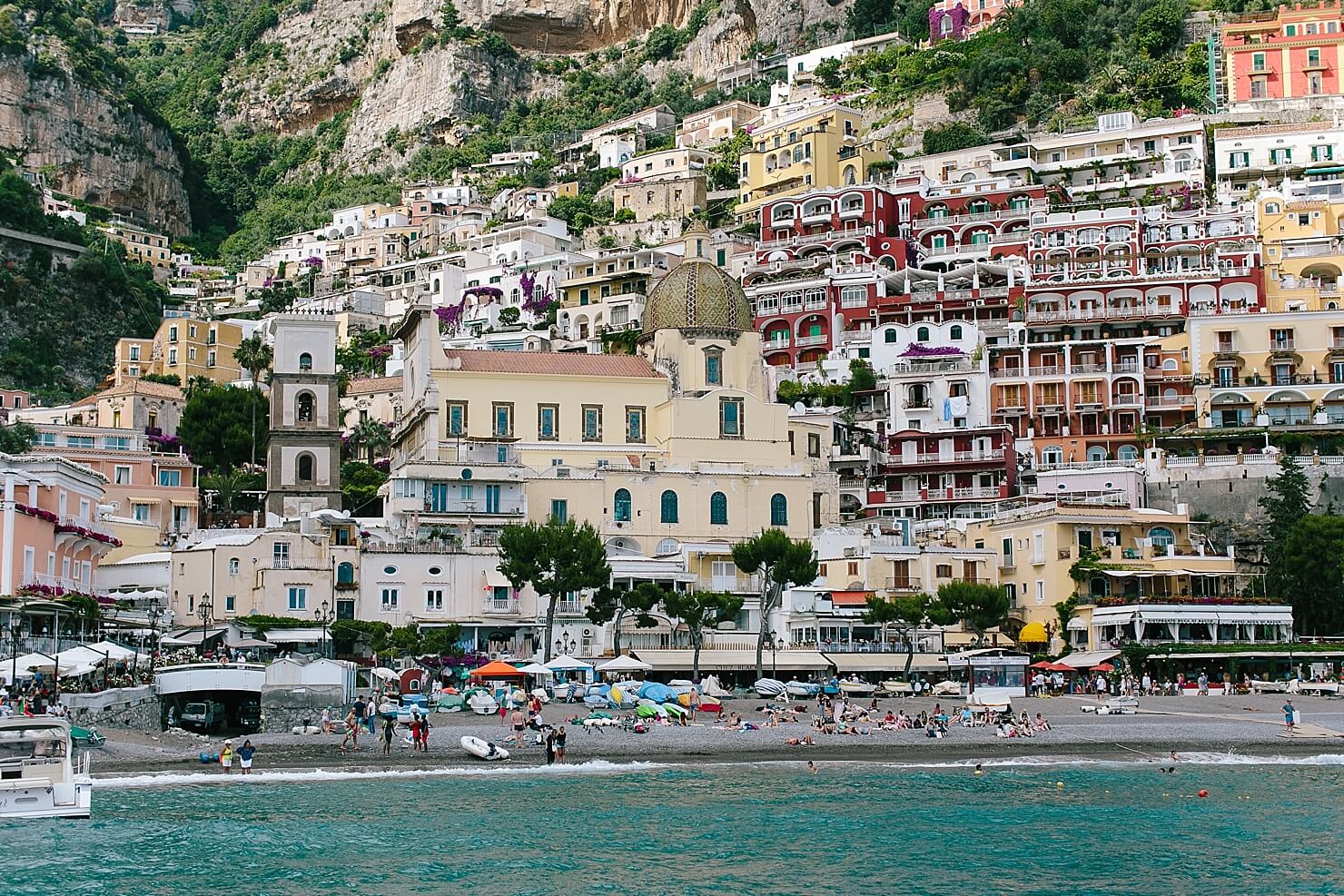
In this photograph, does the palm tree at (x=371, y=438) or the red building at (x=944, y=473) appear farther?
the palm tree at (x=371, y=438)

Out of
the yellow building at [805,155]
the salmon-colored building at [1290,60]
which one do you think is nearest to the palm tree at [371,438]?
the yellow building at [805,155]

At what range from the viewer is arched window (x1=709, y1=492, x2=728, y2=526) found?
8462 centimetres

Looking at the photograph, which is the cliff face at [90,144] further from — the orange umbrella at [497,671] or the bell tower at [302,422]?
the orange umbrella at [497,671]

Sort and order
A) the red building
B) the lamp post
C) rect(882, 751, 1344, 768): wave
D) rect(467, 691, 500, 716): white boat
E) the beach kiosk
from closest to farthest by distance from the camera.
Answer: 1. rect(882, 751, 1344, 768): wave
2. rect(467, 691, 500, 716): white boat
3. the beach kiosk
4. the lamp post
5. the red building

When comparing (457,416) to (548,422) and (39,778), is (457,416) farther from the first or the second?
(39,778)

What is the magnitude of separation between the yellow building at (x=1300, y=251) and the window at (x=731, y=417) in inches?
1304

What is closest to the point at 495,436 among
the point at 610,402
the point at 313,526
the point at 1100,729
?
the point at 610,402

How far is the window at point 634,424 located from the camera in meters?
88.5

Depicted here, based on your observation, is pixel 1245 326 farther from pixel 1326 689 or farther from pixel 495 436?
pixel 495 436

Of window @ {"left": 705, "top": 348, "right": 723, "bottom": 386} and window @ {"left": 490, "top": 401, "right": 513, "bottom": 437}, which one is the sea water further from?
window @ {"left": 705, "top": 348, "right": 723, "bottom": 386}

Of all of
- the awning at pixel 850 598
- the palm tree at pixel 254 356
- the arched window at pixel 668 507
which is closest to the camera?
the awning at pixel 850 598

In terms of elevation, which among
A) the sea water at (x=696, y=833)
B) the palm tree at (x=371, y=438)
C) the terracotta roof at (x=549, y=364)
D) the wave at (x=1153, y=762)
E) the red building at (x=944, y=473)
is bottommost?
the sea water at (x=696, y=833)

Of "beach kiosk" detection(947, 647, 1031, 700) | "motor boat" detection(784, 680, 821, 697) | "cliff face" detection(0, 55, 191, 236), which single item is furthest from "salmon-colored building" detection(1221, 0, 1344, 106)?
"cliff face" detection(0, 55, 191, 236)

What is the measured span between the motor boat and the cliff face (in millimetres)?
111498
